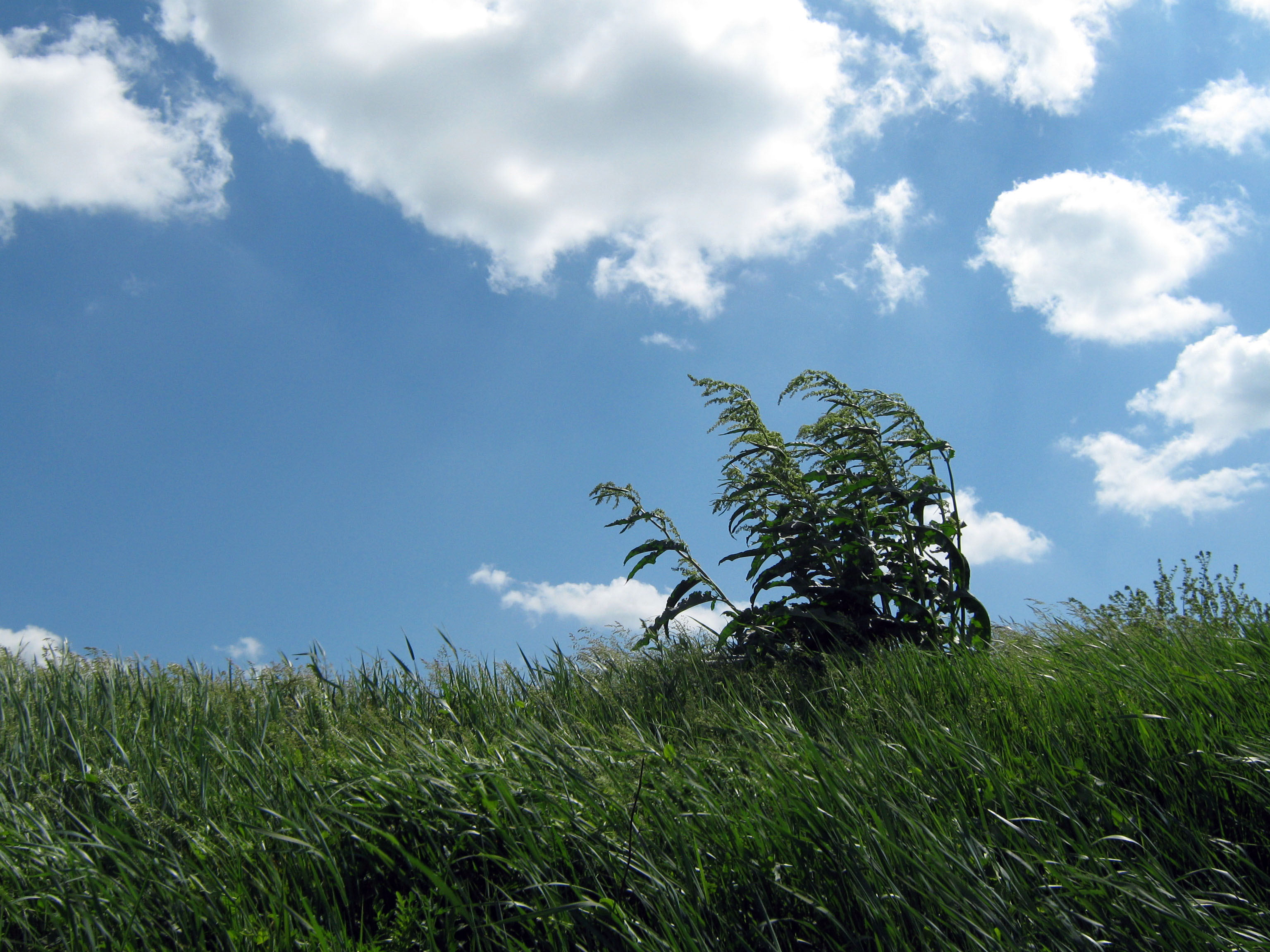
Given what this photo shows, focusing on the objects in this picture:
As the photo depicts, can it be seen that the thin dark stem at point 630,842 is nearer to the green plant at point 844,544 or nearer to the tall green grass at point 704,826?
the tall green grass at point 704,826

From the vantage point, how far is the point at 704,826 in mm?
2684

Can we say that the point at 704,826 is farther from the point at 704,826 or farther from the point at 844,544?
the point at 844,544

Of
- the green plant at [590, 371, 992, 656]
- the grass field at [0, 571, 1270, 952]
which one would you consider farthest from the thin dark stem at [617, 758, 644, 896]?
the green plant at [590, 371, 992, 656]

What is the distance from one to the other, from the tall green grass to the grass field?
1 centimetres

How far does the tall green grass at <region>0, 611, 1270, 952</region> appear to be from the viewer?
233 centimetres

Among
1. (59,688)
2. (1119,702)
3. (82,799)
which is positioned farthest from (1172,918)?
(59,688)

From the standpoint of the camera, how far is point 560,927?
239cm

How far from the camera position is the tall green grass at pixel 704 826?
7.64 feet

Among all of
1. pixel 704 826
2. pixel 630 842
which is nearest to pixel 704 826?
pixel 704 826

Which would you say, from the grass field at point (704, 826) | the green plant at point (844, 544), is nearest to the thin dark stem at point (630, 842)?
the grass field at point (704, 826)

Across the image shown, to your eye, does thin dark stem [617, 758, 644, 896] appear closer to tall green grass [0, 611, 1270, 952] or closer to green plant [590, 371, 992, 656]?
tall green grass [0, 611, 1270, 952]

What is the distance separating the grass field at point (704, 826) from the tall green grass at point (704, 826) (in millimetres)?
13

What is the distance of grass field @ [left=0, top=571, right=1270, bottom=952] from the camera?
2328 millimetres

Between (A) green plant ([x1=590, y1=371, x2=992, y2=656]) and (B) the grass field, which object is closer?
(B) the grass field
